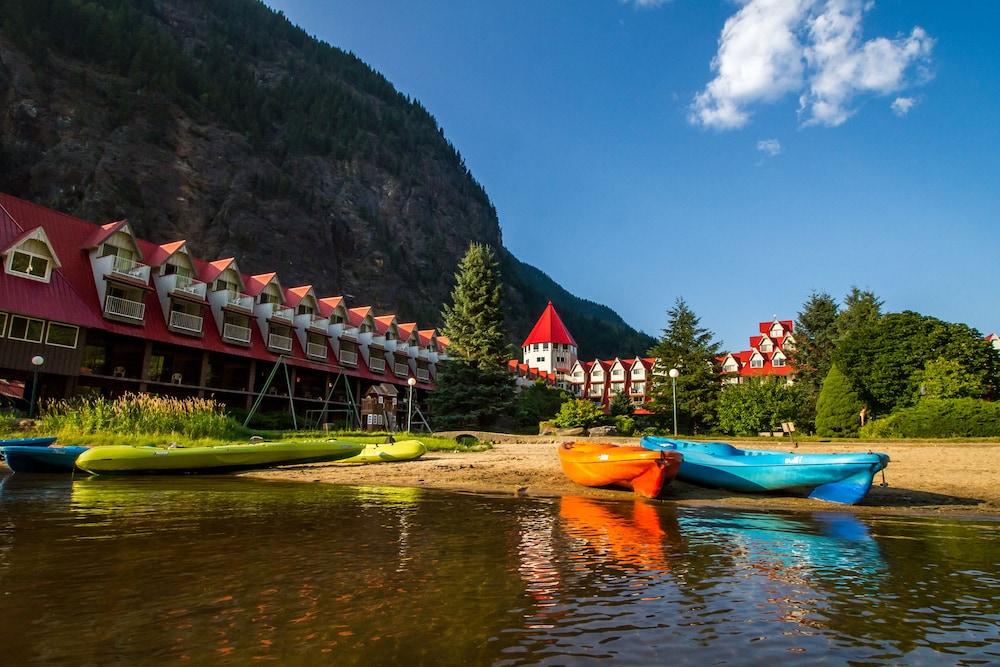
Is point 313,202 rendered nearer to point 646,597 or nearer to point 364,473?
point 364,473

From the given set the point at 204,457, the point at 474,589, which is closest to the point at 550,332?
the point at 204,457

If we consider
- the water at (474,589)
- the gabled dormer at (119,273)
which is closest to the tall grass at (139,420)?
the gabled dormer at (119,273)

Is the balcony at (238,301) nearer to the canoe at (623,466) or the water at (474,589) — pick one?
the water at (474,589)

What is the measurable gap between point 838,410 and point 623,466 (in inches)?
1302

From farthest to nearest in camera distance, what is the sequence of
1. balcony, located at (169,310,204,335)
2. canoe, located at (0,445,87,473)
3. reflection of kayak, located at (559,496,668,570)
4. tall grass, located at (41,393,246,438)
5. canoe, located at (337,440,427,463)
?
balcony, located at (169,310,204,335), tall grass, located at (41,393,246,438), canoe, located at (337,440,427,463), canoe, located at (0,445,87,473), reflection of kayak, located at (559,496,668,570)

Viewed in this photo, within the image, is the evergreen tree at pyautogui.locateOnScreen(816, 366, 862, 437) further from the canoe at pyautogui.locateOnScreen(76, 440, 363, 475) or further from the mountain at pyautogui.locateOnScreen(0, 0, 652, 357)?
the mountain at pyautogui.locateOnScreen(0, 0, 652, 357)

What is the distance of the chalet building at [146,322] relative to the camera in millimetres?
31453

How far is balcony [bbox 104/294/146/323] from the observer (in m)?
34.7

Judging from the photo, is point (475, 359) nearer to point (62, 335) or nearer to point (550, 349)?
point (62, 335)

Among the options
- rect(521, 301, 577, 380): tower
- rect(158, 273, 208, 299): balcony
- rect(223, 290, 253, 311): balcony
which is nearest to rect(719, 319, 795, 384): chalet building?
rect(521, 301, 577, 380): tower

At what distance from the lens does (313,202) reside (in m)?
123

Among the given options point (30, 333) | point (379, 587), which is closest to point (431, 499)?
point (379, 587)

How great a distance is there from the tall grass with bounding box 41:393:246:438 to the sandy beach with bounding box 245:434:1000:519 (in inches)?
258

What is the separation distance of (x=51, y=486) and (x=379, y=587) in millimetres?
12320
